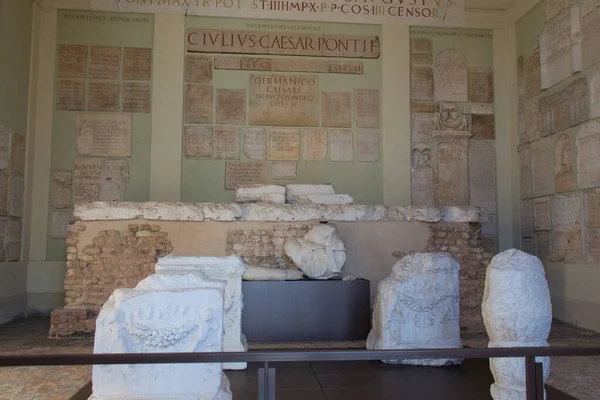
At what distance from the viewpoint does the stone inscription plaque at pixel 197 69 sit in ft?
28.1

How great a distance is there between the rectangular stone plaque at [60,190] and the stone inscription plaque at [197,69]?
100 inches

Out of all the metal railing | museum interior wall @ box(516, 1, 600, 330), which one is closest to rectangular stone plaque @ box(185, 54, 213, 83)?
museum interior wall @ box(516, 1, 600, 330)

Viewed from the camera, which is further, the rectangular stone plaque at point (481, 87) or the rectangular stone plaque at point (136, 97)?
the rectangular stone plaque at point (481, 87)

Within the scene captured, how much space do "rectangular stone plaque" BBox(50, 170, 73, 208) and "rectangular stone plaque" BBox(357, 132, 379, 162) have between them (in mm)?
4812

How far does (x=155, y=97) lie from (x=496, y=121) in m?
5.88

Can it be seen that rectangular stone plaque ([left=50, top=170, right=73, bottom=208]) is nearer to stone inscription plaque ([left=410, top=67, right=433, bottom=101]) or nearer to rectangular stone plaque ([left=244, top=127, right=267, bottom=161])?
rectangular stone plaque ([left=244, top=127, right=267, bottom=161])

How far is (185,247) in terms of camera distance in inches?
249

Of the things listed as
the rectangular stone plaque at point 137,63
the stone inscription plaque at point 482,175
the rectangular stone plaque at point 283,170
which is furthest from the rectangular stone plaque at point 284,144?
the stone inscription plaque at point 482,175

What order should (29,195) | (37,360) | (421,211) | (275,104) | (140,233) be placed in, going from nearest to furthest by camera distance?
(37,360), (140,233), (421,211), (29,195), (275,104)

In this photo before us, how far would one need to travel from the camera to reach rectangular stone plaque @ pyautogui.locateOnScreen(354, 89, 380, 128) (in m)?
8.79

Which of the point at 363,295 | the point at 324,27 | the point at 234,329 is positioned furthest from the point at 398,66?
the point at 234,329

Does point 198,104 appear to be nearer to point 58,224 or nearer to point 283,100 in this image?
point 283,100

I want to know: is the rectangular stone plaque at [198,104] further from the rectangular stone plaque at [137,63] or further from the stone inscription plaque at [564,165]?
the stone inscription plaque at [564,165]

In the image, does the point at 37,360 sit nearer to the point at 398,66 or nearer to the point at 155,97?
the point at 155,97
